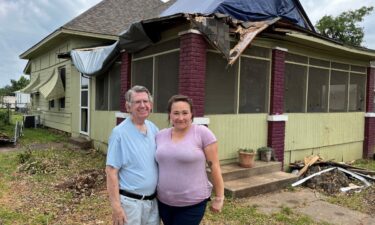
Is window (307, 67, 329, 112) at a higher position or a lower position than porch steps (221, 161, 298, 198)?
higher

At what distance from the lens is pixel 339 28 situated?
29750 mm

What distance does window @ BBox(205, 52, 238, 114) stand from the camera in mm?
6234

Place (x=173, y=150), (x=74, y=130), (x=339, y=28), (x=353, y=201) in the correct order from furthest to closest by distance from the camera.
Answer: (x=339, y=28) < (x=74, y=130) < (x=353, y=201) < (x=173, y=150)

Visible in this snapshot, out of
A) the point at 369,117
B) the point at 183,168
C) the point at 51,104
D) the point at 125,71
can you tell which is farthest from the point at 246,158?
the point at 51,104

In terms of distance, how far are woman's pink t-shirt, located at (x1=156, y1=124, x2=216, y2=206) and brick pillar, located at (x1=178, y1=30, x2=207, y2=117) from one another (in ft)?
10.7

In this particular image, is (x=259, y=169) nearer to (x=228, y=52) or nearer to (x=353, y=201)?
(x=353, y=201)

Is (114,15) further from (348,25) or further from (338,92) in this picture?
(348,25)

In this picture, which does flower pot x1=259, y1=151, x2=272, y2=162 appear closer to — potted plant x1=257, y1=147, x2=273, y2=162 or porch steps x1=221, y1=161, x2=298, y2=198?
potted plant x1=257, y1=147, x2=273, y2=162

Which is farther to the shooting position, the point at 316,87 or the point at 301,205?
the point at 316,87

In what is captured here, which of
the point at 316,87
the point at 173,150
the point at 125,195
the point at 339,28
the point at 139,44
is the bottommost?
the point at 125,195

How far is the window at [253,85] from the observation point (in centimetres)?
677

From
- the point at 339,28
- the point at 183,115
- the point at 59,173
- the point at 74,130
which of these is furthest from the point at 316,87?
the point at 339,28

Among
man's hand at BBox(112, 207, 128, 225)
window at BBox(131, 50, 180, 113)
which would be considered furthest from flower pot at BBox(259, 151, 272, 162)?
man's hand at BBox(112, 207, 128, 225)

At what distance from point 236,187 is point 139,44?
11.4 feet
